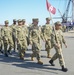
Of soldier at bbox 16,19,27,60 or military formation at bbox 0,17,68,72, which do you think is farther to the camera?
soldier at bbox 16,19,27,60

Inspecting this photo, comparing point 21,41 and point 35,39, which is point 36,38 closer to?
point 35,39

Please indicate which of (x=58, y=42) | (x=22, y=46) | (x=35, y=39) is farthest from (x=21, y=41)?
(x=58, y=42)

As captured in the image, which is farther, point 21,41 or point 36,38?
point 21,41

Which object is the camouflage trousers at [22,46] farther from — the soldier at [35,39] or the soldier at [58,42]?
the soldier at [58,42]

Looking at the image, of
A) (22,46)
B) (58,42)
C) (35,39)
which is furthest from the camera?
(22,46)

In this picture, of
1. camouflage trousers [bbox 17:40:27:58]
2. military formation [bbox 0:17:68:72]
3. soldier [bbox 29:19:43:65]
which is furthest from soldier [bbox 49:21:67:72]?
camouflage trousers [bbox 17:40:27:58]

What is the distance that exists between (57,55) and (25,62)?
2.24m

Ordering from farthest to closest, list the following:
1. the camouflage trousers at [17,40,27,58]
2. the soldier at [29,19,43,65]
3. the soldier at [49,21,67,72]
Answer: the camouflage trousers at [17,40,27,58] → the soldier at [29,19,43,65] → the soldier at [49,21,67,72]

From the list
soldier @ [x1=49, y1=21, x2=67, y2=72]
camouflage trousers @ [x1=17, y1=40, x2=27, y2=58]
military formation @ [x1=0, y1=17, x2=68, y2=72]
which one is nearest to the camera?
soldier @ [x1=49, y1=21, x2=67, y2=72]

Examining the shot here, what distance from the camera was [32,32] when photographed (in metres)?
12.0

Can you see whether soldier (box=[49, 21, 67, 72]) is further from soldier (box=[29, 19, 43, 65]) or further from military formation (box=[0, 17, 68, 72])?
soldier (box=[29, 19, 43, 65])

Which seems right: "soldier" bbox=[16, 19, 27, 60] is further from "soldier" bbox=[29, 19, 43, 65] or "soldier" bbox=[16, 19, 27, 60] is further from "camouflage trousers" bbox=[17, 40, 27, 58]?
"soldier" bbox=[29, 19, 43, 65]

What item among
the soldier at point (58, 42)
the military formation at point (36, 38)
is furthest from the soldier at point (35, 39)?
the soldier at point (58, 42)

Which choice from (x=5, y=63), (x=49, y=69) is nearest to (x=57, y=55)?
(x=49, y=69)
